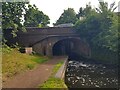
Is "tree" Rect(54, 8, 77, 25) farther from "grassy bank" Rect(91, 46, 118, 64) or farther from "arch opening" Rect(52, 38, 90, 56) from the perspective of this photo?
"grassy bank" Rect(91, 46, 118, 64)

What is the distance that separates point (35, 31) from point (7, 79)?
26.0 m

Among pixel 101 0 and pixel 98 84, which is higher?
pixel 101 0

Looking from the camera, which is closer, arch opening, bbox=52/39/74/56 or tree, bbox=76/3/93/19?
arch opening, bbox=52/39/74/56

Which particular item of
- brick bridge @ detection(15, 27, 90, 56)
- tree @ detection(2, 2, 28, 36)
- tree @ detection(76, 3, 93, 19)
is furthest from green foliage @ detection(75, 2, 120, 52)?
tree @ detection(2, 2, 28, 36)

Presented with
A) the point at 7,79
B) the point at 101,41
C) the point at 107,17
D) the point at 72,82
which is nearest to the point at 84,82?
the point at 72,82

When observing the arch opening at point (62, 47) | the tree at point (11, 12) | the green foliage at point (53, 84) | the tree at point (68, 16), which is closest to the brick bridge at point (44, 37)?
the arch opening at point (62, 47)

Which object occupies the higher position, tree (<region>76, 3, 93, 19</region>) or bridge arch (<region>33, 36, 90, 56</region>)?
tree (<region>76, 3, 93, 19</region>)

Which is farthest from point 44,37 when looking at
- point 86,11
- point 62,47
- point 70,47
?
point 86,11

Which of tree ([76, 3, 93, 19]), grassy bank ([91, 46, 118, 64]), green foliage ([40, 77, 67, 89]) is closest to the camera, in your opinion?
green foliage ([40, 77, 67, 89])

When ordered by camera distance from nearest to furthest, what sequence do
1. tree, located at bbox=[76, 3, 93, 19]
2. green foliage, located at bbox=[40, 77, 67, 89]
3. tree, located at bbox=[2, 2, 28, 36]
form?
1. green foliage, located at bbox=[40, 77, 67, 89]
2. tree, located at bbox=[2, 2, 28, 36]
3. tree, located at bbox=[76, 3, 93, 19]

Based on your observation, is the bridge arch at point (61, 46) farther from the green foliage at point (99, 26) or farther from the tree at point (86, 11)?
the tree at point (86, 11)

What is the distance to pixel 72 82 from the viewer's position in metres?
20.3

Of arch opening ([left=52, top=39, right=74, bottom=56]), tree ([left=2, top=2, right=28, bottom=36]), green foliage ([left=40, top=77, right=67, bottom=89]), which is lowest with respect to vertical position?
arch opening ([left=52, top=39, right=74, bottom=56])

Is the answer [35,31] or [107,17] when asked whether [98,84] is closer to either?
[107,17]
